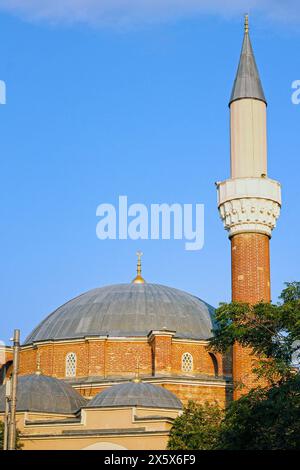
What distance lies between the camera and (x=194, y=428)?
25.0m

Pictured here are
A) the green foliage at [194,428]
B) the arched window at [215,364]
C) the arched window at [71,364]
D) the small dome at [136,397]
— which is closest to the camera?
the green foliage at [194,428]

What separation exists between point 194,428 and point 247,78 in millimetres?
10346

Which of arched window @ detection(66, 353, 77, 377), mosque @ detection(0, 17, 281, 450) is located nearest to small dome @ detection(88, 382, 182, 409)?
mosque @ detection(0, 17, 281, 450)

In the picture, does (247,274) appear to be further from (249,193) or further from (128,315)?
(128,315)

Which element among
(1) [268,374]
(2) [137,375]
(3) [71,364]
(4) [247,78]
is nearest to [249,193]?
(4) [247,78]

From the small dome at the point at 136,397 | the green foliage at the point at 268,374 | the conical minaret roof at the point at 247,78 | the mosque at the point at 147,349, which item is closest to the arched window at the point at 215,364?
→ the mosque at the point at 147,349

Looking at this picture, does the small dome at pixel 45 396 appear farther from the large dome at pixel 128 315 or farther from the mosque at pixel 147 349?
the large dome at pixel 128 315

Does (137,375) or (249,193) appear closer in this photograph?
(249,193)

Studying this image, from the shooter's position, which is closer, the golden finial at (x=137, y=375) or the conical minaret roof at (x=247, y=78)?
the conical minaret roof at (x=247, y=78)

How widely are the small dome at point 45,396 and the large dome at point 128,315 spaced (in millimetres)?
3208

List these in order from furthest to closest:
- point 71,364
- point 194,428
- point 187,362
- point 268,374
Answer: point 71,364
point 187,362
point 194,428
point 268,374

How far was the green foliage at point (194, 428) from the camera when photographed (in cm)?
2427

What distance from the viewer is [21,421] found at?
2830 cm
